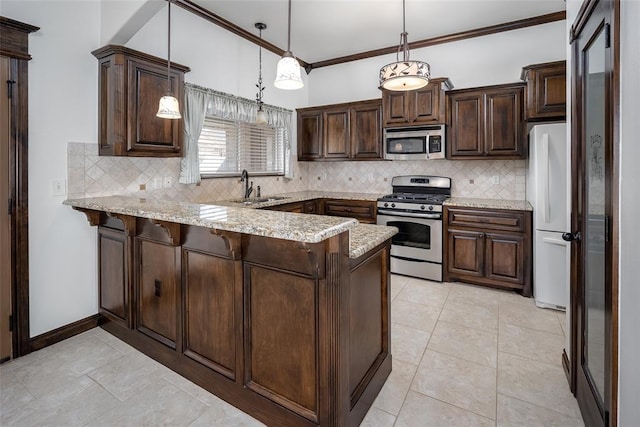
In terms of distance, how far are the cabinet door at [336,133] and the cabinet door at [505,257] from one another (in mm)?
2228

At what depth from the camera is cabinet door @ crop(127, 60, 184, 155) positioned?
269 centimetres

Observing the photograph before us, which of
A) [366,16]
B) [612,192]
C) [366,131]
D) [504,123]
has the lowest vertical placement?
[612,192]


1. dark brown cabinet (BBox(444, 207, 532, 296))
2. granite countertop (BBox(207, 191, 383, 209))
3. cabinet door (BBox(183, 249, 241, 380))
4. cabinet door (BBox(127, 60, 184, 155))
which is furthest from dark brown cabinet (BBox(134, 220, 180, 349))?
dark brown cabinet (BBox(444, 207, 532, 296))

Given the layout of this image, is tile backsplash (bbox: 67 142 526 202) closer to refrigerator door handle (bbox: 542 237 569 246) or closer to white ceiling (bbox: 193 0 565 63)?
refrigerator door handle (bbox: 542 237 569 246)

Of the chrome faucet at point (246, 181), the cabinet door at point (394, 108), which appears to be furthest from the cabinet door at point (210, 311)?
the cabinet door at point (394, 108)

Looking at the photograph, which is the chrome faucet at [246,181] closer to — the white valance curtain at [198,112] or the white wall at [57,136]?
the white valance curtain at [198,112]

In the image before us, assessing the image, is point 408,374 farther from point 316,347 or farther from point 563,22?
point 563,22

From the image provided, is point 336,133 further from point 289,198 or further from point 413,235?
point 413,235

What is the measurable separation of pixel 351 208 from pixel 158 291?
2848 millimetres

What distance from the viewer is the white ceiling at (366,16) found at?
3.48 meters

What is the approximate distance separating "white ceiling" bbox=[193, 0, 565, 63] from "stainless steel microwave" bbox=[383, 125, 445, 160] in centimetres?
119

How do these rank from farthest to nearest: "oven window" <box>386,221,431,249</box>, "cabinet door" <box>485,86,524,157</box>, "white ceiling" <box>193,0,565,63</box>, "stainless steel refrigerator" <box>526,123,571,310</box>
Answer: "oven window" <box>386,221,431,249</box>
"cabinet door" <box>485,86,524,157</box>
"white ceiling" <box>193,0,565,63</box>
"stainless steel refrigerator" <box>526,123,571,310</box>

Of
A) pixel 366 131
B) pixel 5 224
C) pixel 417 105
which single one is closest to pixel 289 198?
pixel 366 131

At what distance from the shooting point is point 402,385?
2.11m
